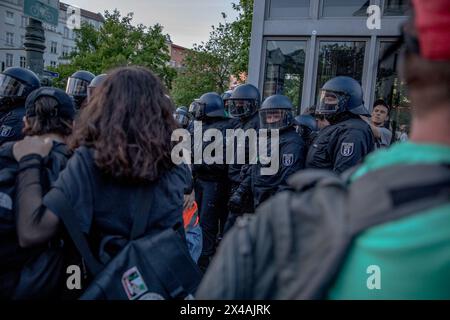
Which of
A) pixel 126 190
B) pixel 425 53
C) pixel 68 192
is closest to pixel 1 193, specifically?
pixel 68 192

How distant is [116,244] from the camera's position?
175cm

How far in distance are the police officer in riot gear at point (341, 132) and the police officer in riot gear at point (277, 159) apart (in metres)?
0.24

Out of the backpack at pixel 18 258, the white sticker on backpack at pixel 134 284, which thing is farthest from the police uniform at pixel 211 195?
the white sticker on backpack at pixel 134 284

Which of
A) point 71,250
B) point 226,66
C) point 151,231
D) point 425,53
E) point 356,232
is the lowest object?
point 71,250

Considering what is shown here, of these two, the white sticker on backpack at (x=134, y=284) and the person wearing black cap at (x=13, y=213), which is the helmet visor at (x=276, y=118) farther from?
the white sticker on backpack at (x=134, y=284)

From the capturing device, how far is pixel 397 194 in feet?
2.42

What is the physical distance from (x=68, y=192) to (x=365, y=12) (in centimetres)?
860

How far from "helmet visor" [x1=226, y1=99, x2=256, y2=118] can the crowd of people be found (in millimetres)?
1364

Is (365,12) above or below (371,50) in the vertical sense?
above

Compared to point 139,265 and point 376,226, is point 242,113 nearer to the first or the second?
point 139,265

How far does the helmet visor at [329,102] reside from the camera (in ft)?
13.8

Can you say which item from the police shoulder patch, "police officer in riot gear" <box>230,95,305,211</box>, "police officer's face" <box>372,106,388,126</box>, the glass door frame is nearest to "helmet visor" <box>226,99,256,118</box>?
"police officer in riot gear" <box>230,95,305,211</box>

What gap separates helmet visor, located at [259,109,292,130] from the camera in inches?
183
